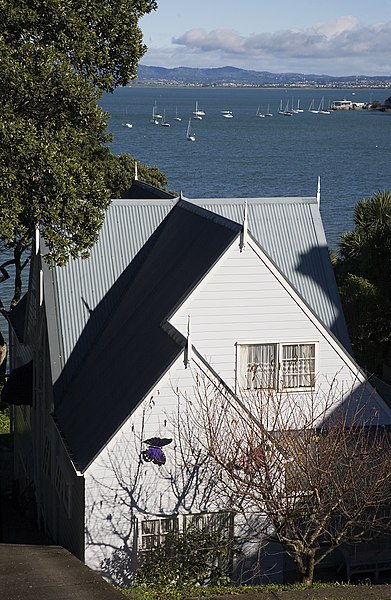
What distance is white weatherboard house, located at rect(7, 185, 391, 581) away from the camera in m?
18.2

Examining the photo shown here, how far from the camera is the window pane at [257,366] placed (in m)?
19.8

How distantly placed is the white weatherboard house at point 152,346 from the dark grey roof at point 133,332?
0.04 meters

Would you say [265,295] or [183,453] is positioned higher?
[265,295]

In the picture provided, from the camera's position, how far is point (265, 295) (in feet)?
64.8

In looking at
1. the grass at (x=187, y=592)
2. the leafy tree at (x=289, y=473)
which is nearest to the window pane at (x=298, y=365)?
the leafy tree at (x=289, y=473)

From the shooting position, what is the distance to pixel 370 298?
32625 millimetres

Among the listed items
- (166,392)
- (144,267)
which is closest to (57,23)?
(144,267)

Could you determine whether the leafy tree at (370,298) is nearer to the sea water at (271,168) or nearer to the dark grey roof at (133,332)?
the dark grey roof at (133,332)

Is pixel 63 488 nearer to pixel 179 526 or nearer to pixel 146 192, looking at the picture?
pixel 179 526

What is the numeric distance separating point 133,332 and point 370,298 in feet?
44.3

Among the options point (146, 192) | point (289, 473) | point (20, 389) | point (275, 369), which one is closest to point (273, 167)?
point (146, 192)

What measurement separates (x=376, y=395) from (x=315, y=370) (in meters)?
1.42

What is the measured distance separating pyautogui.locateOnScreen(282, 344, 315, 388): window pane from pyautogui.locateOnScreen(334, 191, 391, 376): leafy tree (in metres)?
12.6

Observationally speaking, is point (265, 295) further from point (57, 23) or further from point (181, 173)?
point (181, 173)
